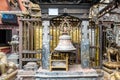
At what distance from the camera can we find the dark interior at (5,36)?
1764cm

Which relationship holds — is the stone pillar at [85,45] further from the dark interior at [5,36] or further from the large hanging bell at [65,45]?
the dark interior at [5,36]

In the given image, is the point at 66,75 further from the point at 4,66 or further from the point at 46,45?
the point at 4,66

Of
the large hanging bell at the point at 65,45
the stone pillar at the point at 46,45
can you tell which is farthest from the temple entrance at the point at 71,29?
the large hanging bell at the point at 65,45

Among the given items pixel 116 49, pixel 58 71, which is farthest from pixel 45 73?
pixel 116 49

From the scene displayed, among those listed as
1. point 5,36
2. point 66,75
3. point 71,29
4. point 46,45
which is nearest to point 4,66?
point 46,45

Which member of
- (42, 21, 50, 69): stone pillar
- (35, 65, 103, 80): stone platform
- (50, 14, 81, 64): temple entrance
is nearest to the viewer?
(35, 65, 103, 80): stone platform

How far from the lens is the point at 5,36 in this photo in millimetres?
17969

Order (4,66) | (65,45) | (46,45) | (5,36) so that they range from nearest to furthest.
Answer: (4,66) → (65,45) → (46,45) → (5,36)

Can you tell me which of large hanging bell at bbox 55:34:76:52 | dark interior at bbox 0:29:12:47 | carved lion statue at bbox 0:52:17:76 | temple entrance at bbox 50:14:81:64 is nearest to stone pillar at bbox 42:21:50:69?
temple entrance at bbox 50:14:81:64

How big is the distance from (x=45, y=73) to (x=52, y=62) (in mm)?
369

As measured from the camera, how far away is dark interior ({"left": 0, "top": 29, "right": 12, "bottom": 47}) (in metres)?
17.6

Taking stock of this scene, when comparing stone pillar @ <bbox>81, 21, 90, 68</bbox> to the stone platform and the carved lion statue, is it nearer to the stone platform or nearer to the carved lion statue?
the stone platform

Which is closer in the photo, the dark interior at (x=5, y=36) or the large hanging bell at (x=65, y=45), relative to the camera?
the large hanging bell at (x=65, y=45)

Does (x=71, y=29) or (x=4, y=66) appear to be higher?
(x=71, y=29)
